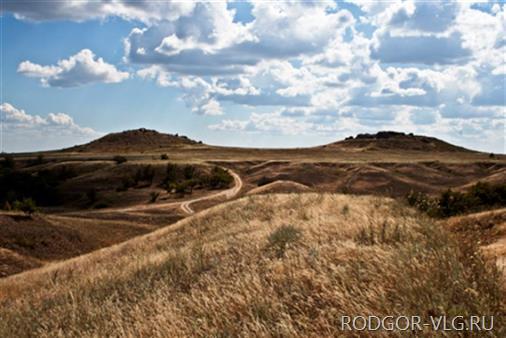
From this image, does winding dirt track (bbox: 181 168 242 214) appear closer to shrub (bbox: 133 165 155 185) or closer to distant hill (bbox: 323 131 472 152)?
shrub (bbox: 133 165 155 185)

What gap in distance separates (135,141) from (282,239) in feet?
500

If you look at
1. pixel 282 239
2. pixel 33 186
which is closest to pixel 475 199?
pixel 282 239

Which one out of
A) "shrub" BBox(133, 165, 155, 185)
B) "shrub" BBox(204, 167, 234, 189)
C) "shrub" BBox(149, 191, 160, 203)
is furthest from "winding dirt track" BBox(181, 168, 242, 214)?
"shrub" BBox(133, 165, 155, 185)

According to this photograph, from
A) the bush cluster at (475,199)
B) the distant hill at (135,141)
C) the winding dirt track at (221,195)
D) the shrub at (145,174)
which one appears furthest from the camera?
the distant hill at (135,141)

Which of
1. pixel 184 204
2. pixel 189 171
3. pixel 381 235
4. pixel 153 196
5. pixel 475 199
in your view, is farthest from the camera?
pixel 189 171

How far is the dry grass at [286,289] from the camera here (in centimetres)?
546

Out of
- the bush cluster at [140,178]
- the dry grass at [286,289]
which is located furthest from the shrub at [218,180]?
the dry grass at [286,289]

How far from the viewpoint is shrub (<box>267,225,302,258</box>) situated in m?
9.43

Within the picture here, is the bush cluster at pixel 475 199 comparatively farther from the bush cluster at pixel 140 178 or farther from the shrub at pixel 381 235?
the bush cluster at pixel 140 178

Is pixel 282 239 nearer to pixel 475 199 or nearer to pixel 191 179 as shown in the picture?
pixel 475 199

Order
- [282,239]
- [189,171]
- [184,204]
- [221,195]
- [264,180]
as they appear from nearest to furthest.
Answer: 1. [282,239]
2. [184,204]
3. [221,195]
4. [264,180]
5. [189,171]

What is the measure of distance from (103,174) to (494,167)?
58530 mm

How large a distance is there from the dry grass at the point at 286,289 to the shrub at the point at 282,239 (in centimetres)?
3

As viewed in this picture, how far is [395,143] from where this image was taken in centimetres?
14212
